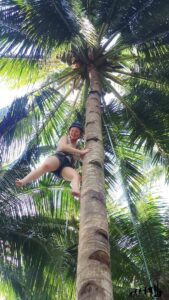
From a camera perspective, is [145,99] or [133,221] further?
[145,99]

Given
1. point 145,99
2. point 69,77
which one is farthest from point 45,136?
point 145,99

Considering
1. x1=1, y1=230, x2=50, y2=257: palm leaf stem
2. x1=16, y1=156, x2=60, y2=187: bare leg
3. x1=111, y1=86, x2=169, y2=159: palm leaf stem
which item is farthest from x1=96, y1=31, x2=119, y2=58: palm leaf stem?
x1=1, y1=230, x2=50, y2=257: palm leaf stem

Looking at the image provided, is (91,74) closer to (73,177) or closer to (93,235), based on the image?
(73,177)

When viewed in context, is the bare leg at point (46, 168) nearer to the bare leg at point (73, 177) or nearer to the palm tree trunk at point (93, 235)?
the bare leg at point (73, 177)

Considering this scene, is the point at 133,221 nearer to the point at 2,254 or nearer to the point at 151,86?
the point at 2,254

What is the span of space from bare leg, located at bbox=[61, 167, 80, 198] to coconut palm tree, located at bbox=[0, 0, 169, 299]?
0.55 metres

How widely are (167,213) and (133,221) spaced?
1000 mm

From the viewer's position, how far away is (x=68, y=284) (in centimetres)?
721

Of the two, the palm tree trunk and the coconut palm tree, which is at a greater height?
the coconut palm tree

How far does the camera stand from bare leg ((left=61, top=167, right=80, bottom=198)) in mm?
4893

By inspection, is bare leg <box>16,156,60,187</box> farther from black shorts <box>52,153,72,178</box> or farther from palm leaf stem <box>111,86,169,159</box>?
palm leaf stem <box>111,86,169,159</box>

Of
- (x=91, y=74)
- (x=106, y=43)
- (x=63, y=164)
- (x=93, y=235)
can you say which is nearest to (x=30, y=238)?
(x=63, y=164)

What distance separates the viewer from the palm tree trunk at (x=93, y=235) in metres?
3.11

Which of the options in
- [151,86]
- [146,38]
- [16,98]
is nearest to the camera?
[16,98]
